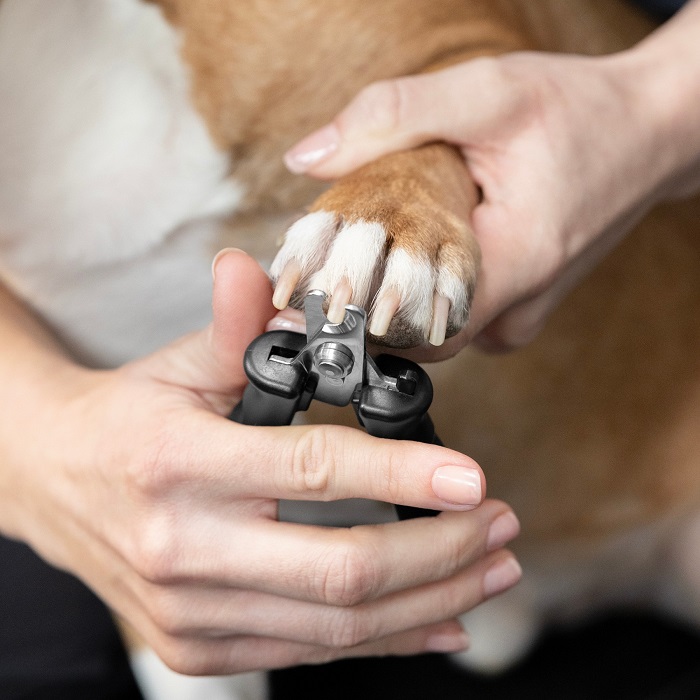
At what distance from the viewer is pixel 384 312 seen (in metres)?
0.51

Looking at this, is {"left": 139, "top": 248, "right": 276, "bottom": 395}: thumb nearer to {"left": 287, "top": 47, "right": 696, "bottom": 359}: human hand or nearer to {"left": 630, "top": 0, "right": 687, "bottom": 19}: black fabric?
{"left": 287, "top": 47, "right": 696, "bottom": 359}: human hand

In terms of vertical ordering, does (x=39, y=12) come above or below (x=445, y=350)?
above

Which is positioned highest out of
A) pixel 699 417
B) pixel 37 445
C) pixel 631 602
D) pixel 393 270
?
pixel 393 270

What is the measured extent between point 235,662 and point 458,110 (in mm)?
529

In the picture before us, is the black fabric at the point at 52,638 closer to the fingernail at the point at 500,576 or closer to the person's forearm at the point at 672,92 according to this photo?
the fingernail at the point at 500,576

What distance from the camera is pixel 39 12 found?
0.85 metres

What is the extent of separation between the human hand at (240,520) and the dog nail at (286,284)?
0.7 inches

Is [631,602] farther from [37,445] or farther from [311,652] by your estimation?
[37,445]

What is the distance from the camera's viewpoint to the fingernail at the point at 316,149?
71 centimetres

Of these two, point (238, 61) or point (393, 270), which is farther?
point (238, 61)

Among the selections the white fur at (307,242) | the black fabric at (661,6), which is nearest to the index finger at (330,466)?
the white fur at (307,242)

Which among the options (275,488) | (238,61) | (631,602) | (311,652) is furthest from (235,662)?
(631,602)

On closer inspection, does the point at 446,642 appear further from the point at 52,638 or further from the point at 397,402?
the point at 52,638

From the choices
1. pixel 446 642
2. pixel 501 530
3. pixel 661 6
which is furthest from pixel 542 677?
pixel 661 6
